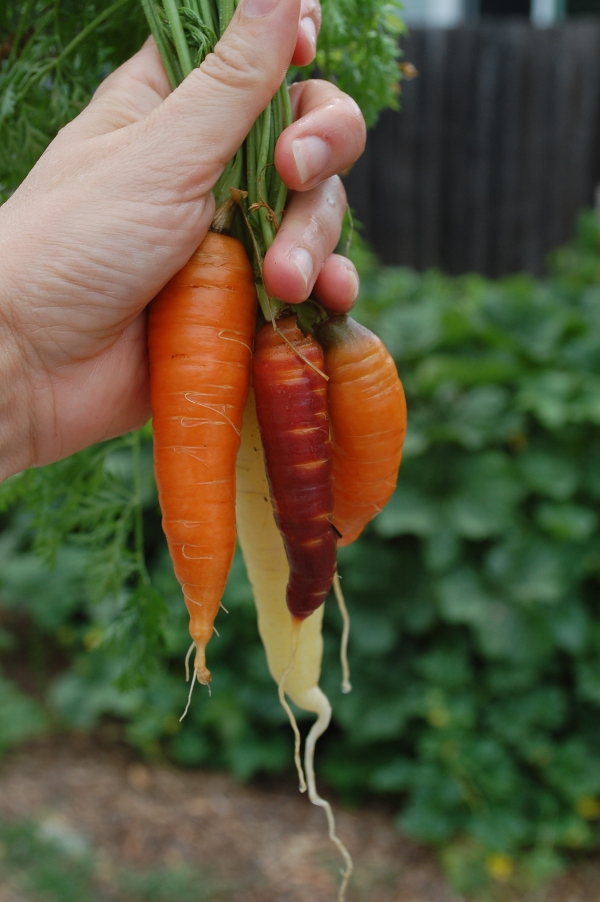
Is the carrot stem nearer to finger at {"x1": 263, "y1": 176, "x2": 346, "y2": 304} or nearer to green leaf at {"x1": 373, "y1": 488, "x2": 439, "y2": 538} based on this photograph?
finger at {"x1": 263, "y1": 176, "x2": 346, "y2": 304}

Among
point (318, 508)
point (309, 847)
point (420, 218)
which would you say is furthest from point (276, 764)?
point (420, 218)

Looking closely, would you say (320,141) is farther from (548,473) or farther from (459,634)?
(459,634)

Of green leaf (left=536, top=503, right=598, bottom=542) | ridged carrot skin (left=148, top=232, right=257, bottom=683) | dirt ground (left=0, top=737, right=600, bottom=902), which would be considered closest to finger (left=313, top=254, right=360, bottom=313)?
ridged carrot skin (left=148, top=232, right=257, bottom=683)

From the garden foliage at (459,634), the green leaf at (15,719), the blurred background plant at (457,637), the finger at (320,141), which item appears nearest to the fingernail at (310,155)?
the finger at (320,141)

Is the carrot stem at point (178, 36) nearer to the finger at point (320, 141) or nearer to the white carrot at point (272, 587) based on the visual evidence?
the finger at point (320, 141)

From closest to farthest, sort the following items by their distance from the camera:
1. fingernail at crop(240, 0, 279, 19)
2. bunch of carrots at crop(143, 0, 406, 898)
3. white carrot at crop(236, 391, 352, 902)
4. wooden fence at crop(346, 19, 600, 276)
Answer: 1. fingernail at crop(240, 0, 279, 19)
2. bunch of carrots at crop(143, 0, 406, 898)
3. white carrot at crop(236, 391, 352, 902)
4. wooden fence at crop(346, 19, 600, 276)

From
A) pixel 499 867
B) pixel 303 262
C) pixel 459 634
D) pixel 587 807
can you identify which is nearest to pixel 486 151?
pixel 459 634
